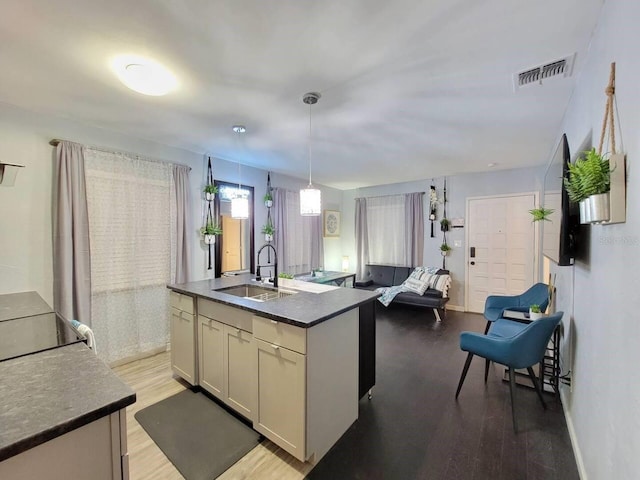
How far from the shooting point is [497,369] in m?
2.92

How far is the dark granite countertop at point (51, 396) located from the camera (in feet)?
2.32

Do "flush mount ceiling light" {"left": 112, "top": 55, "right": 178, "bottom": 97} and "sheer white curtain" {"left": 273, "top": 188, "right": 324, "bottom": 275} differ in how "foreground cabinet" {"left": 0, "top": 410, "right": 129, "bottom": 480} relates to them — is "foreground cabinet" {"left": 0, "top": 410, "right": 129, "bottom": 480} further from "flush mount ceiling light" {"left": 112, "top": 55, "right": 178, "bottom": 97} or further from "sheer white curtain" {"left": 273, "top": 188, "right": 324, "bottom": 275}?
"sheer white curtain" {"left": 273, "top": 188, "right": 324, "bottom": 275}

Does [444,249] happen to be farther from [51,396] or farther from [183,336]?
[51,396]

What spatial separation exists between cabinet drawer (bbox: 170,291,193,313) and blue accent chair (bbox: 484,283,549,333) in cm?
316

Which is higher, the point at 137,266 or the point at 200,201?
the point at 200,201

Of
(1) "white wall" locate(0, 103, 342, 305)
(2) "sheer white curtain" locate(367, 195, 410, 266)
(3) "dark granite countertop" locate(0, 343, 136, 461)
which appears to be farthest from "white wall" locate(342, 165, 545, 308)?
(3) "dark granite countertop" locate(0, 343, 136, 461)

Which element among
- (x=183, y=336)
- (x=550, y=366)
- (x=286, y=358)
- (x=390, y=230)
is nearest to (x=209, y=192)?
(x=183, y=336)

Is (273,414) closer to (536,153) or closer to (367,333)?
(367,333)

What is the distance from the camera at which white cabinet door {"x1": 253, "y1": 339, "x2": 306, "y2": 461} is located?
1646mm

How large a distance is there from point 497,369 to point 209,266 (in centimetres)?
366

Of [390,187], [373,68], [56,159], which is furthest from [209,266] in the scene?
[390,187]

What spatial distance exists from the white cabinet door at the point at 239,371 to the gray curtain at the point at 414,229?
4.33 metres

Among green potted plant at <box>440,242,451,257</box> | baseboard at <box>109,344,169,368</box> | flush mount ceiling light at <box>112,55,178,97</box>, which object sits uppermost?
flush mount ceiling light at <box>112,55,178,97</box>

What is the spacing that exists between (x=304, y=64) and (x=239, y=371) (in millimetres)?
2182
